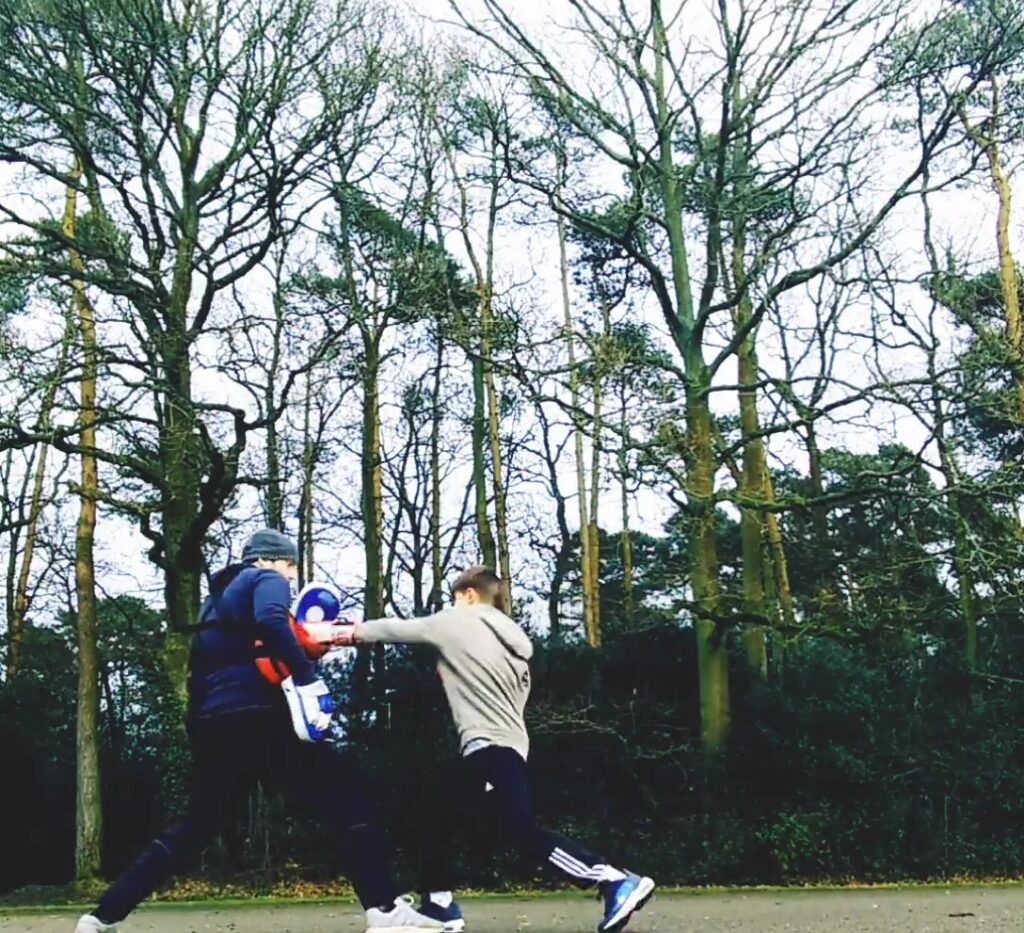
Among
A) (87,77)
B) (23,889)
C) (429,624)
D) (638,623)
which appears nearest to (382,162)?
(87,77)

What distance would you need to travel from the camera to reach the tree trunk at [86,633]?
16828 millimetres

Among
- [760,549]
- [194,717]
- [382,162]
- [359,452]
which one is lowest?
[194,717]

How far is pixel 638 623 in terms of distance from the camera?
17.8 m

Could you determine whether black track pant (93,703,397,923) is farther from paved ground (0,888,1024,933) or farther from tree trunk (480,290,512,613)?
tree trunk (480,290,512,613)

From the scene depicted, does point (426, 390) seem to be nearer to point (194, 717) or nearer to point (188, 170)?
point (188, 170)

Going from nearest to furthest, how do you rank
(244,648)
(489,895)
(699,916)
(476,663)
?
(244,648), (476,663), (699,916), (489,895)

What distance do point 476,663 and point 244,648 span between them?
1101 mm

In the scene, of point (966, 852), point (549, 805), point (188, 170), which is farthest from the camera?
point (188, 170)

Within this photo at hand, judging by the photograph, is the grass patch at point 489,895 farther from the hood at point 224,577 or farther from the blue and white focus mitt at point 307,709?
the blue and white focus mitt at point 307,709

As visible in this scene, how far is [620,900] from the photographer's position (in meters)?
6.67

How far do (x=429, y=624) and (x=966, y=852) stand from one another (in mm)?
9852

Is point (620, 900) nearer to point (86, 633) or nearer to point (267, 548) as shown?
point (267, 548)

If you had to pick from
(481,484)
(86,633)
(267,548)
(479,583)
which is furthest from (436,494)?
(267,548)

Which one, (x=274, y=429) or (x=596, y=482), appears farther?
(x=596, y=482)
